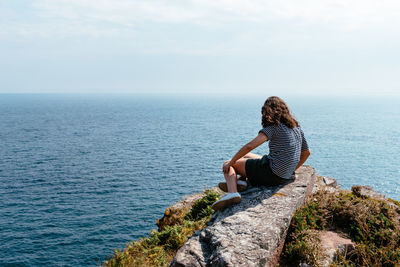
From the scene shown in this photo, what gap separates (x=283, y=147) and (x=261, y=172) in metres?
1.03

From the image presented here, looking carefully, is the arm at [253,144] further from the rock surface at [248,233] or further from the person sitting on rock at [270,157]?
the rock surface at [248,233]

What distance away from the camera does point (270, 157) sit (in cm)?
819

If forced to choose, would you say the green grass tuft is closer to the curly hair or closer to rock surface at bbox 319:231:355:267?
rock surface at bbox 319:231:355:267

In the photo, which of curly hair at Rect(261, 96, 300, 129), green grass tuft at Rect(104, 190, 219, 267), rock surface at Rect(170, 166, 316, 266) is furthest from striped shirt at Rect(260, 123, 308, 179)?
green grass tuft at Rect(104, 190, 219, 267)

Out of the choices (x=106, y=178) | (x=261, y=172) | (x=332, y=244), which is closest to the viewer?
(x=332, y=244)

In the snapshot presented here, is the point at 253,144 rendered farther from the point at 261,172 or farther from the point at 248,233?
the point at 248,233

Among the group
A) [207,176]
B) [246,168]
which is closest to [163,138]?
[207,176]

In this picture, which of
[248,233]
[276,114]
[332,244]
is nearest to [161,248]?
[248,233]

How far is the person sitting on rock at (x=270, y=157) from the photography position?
7692 mm

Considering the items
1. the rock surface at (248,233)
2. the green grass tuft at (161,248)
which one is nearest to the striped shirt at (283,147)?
the rock surface at (248,233)

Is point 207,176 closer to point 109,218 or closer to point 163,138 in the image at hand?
point 109,218

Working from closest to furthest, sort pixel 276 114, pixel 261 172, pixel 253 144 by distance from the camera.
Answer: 1. pixel 253 144
2. pixel 276 114
3. pixel 261 172

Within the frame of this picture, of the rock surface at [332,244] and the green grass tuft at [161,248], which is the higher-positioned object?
the rock surface at [332,244]

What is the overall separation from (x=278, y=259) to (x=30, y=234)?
97.8ft
